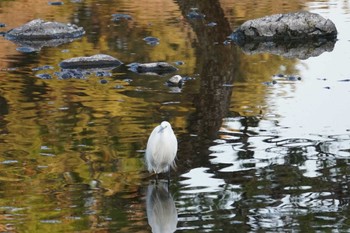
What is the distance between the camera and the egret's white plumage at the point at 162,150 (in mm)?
8516

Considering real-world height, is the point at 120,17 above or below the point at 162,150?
below

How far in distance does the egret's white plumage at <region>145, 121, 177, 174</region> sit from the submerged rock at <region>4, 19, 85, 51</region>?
7.37 metres

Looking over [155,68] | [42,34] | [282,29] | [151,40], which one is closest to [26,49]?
[42,34]

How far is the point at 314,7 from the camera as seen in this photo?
1923 cm

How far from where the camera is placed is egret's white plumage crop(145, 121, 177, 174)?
852 centimetres

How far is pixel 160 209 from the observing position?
7.90 metres

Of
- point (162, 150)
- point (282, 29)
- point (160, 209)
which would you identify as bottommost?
point (282, 29)

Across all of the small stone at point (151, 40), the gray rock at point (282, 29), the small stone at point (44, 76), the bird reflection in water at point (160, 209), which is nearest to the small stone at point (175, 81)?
the small stone at point (44, 76)

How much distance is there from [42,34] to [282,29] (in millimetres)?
3883

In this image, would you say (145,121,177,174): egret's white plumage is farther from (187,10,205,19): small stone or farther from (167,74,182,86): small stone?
Answer: (187,10,205,19): small stone

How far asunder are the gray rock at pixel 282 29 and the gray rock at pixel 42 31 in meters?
2.81

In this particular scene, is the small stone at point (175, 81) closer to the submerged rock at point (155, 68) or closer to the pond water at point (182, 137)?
the pond water at point (182, 137)

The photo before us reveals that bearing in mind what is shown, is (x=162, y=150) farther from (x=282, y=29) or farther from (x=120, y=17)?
(x=120, y=17)

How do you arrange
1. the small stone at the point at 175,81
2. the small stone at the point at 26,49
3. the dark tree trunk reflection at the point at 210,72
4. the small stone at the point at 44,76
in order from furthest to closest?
the small stone at the point at 26,49, the small stone at the point at 44,76, the small stone at the point at 175,81, the dark tree trunk reflection at the point at 210,72
